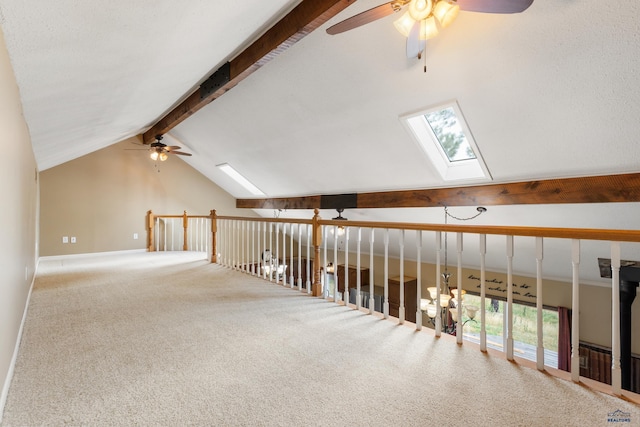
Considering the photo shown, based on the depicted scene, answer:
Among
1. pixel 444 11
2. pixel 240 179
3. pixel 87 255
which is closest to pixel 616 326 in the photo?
pixel 444 11

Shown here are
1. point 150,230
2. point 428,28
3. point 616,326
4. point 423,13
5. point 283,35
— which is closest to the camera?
point 616,326

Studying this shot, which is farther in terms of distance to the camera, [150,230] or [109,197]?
[150,230]

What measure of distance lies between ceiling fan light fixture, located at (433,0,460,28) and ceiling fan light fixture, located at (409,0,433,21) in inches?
1.9

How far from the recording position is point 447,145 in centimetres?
426

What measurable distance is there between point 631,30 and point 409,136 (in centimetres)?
209

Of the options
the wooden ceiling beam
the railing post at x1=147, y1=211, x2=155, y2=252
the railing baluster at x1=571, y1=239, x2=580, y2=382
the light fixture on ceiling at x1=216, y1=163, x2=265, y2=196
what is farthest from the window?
the railing post at x1=147, y1=211, x2=155, y2=252

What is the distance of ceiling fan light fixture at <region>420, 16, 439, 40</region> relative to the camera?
6.97 feet

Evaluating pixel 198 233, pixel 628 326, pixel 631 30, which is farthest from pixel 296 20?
pixel 198 233

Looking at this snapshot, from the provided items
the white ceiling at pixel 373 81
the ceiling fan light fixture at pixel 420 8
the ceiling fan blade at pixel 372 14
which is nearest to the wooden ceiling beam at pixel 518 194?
the white ceiling at pixel 373 81

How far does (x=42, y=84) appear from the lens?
7.00 feet

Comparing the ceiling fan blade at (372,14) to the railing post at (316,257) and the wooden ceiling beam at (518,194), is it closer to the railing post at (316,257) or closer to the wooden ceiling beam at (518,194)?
the railing post at (316,257)

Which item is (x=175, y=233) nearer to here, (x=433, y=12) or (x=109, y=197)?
(x=109, y=197)

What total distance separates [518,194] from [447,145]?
1.05 m

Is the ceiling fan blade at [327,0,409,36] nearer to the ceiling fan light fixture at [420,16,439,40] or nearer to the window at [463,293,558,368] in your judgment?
the ceiling fan light fixture at [420,16,439,40]
